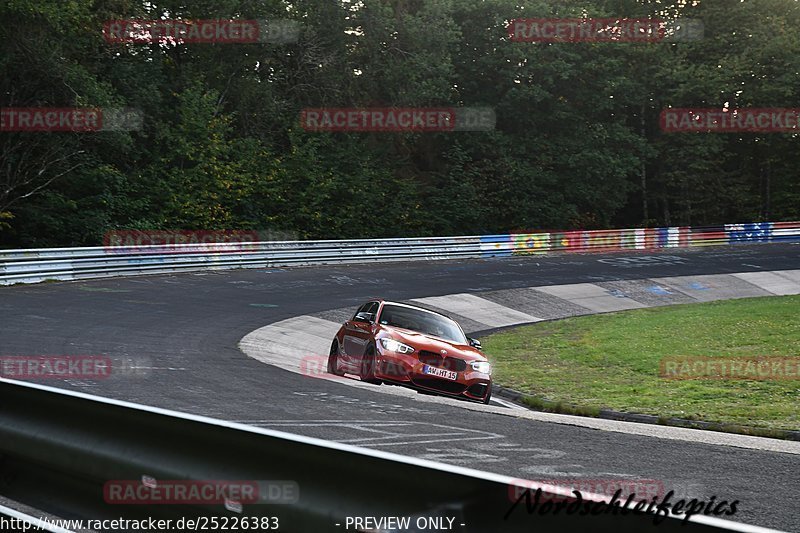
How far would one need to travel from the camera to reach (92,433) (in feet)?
14.5

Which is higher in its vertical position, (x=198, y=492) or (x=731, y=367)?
(x=198, y=492)

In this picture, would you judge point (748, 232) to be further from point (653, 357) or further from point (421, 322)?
point (421, 322)

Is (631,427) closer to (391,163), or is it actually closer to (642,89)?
(391,163)

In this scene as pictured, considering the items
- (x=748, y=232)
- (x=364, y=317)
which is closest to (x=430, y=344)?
(x=364, y=317)

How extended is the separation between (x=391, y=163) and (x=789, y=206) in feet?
98.5

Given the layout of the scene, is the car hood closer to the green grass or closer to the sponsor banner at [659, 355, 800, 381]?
the green grass

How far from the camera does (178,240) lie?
39.0 m

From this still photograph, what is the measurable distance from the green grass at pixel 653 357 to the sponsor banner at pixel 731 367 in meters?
0.31

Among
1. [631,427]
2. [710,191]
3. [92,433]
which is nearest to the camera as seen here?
[92,433]

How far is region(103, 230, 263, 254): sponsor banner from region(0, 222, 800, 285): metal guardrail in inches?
1.7

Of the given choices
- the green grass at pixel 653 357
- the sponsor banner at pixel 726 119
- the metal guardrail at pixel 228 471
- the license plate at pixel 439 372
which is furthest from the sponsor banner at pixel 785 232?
the metal guardrail at pixel 228 471

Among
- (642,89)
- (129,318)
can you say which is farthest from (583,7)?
(129,318)

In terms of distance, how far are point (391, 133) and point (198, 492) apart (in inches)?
1888

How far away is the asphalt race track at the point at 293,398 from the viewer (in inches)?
265
